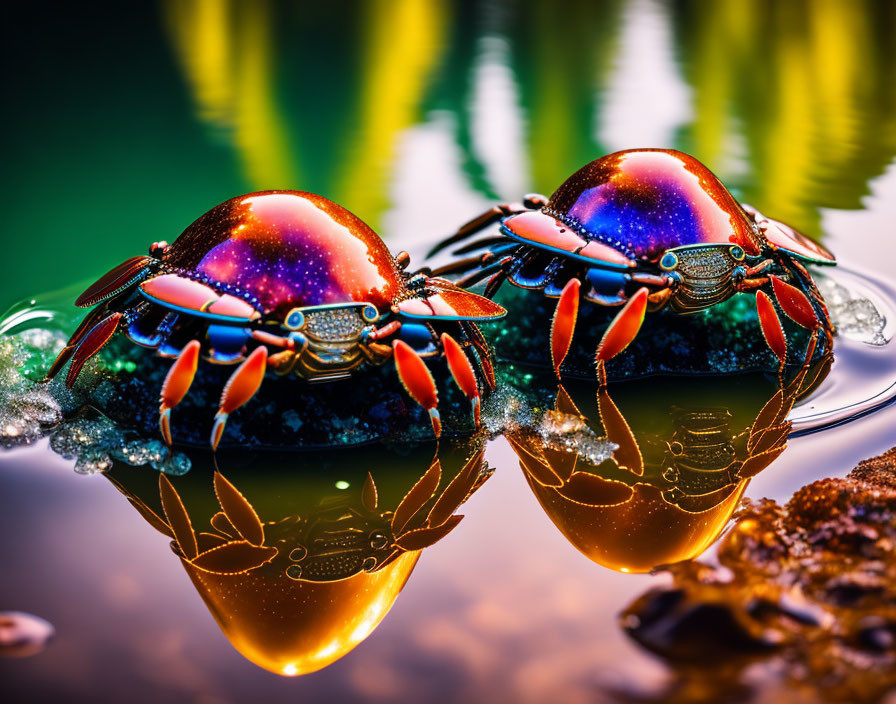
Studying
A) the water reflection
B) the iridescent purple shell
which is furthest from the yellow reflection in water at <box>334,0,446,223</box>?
the iridescent purple shell

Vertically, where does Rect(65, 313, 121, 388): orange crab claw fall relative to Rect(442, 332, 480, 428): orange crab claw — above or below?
above

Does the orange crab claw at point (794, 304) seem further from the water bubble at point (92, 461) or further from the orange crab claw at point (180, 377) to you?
the water bubble at point (92, 461)

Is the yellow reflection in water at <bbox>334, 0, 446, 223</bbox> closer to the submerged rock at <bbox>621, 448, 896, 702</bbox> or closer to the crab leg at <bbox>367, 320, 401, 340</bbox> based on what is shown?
the crab leg at <bbox>367, 320, 401, 340</bbox>

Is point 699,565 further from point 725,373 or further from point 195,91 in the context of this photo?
point 195,91

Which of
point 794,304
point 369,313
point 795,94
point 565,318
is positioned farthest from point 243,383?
point 795,94

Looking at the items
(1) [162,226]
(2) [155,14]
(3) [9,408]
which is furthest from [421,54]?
(3) [9,408]

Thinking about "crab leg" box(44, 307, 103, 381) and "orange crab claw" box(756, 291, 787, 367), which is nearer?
"crab leg" box(44, 307, 103, 381)

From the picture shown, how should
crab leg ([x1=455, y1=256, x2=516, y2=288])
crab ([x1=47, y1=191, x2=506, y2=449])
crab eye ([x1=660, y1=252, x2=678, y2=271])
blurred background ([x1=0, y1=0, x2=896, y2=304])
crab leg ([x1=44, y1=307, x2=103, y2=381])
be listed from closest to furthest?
crab ([x1=47, y1=191, x2=506, y2=449]) → crab leg ([x1=44, y1=307, x2=103, y2=381]) → crab eye ([x1=660, y1=252, x2=678, y2=271]) → crab leg ([x1=455, y1=256, x2=516, y2=288]) → blurred background ([x1=0, y1=0, x2=896, y2=304])
